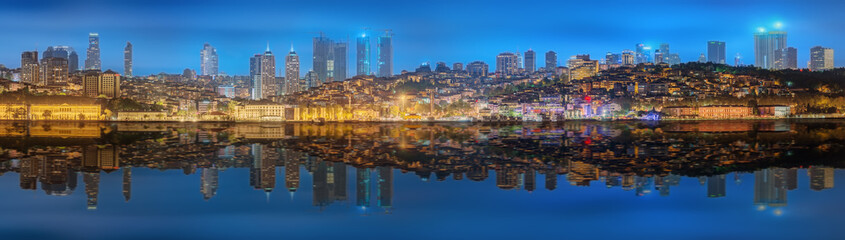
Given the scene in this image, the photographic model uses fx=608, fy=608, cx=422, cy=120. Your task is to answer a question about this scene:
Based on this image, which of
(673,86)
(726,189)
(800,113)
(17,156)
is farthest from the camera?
(673,86)

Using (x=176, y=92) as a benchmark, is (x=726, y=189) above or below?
below

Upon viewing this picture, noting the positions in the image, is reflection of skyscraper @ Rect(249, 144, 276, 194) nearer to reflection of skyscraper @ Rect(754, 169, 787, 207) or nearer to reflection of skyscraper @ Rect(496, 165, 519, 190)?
reflection of skyscraper @ Rect(496, 165, 519, 190)

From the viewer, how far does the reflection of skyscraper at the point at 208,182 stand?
11202 millimetres

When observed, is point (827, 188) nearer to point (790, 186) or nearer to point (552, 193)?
point (790, 186)

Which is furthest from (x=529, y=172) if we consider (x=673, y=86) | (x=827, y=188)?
(x=673, y=86)

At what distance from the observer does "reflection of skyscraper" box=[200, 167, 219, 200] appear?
36.8 feet

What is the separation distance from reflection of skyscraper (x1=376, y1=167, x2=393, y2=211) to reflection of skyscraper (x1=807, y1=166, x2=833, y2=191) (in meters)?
8.16

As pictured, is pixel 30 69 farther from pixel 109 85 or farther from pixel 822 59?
pixel 822 59

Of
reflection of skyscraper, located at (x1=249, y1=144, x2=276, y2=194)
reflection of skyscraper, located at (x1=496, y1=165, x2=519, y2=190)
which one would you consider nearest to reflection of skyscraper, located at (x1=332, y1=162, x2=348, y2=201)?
reflection of skyscraper, located at (x1=249, y1=144, x2=276, y2=194)

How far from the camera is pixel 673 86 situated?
3393 inches

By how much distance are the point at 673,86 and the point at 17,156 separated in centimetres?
8348

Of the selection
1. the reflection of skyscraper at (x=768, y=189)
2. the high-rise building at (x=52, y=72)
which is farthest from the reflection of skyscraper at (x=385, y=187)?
the high-rise building at (x=52, y=72)

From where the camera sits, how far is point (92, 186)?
460 inches

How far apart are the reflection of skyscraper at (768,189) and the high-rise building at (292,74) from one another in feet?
437
